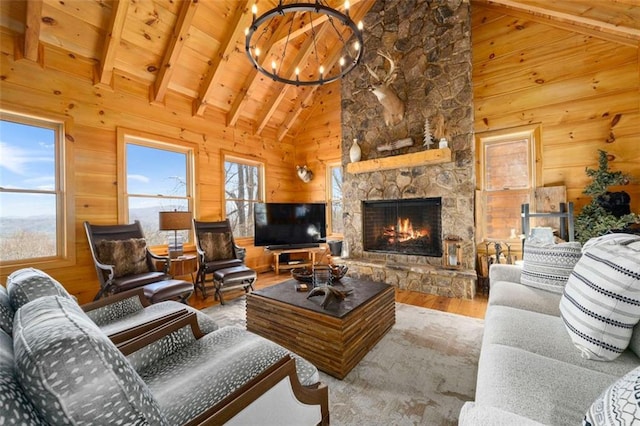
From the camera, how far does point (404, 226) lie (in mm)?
4129

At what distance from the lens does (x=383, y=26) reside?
169 inches

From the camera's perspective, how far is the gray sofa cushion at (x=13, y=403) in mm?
437

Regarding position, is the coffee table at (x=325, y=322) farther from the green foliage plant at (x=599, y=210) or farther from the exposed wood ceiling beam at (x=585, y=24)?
the exposed wood ceiling beam at (x=585, y=24)

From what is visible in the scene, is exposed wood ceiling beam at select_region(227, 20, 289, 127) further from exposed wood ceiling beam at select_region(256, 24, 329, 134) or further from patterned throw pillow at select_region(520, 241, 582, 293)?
patterned throw pillow at select_region(520, 241, 582, 293)

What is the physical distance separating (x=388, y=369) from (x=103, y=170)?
3946 millimetres

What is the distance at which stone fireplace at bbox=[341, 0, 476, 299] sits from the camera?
3580mm

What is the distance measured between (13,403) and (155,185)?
3980mm

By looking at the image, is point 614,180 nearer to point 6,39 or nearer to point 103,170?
point 103,170

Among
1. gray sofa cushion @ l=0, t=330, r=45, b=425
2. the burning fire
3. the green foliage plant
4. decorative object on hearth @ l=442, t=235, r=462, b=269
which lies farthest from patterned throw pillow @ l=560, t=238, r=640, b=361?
the burning fire

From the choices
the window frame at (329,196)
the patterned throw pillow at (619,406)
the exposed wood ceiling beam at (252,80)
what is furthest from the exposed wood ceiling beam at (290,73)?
the patterned throw pillow at (619,406)

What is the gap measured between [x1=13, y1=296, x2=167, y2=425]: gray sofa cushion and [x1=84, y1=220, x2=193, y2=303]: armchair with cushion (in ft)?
7.45

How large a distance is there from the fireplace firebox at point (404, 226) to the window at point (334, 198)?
102 centimetres

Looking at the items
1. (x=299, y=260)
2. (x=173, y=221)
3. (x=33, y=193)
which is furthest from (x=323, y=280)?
(x=33, y=193)

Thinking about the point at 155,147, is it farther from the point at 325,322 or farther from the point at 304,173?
the point at 325,322
